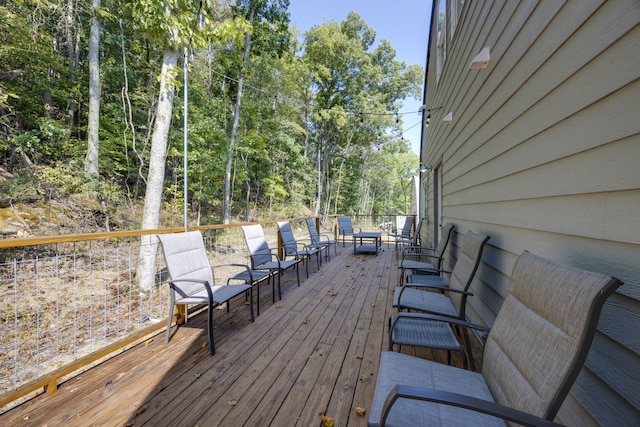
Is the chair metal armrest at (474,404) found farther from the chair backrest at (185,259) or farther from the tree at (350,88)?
the tree at (350,88)

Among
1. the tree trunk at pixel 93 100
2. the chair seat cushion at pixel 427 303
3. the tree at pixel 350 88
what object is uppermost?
the tree at pixel 350 88

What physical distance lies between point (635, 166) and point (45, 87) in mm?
11007

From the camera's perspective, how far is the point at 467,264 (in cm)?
219


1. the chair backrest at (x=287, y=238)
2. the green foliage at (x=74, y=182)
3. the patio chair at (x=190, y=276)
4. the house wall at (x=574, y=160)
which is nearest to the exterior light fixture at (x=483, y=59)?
the house wall at (x=574, y=160)

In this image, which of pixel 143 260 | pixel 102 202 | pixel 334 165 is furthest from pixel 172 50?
pixel 334 165

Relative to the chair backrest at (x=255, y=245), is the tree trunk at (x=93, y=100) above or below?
above

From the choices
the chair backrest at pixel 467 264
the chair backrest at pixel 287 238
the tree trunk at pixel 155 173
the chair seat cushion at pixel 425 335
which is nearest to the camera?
the chair seat cushion at pixel 425 335

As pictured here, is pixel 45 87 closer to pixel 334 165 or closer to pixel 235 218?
pixel 235 218

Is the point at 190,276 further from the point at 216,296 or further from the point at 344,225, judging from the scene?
the point at 344,225

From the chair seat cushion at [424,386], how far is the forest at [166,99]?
3.01 meters

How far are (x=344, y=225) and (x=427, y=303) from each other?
5648 mm

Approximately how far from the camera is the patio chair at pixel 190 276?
235 cm

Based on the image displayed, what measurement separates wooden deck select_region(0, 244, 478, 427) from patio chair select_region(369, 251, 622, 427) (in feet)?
2.11

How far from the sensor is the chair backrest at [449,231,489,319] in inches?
77.4
